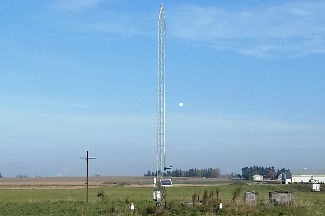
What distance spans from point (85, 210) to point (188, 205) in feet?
21.2

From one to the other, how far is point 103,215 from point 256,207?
9893 mm

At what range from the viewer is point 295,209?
37719 mm

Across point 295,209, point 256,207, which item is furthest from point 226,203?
point 295,209

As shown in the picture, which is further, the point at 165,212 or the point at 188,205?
the point at 188,205

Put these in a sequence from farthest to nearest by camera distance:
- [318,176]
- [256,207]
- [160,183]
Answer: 1. [318,176]
2. [160,183]
3. [256,207]

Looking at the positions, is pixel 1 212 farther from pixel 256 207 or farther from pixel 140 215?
pixel 256 207

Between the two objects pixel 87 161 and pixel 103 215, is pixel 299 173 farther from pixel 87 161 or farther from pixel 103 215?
pixel 103 215

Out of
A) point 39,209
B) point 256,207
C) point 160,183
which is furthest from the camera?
point 160,183

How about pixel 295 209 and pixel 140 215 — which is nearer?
pixel 140 215

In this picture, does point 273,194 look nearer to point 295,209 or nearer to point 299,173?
point 295,209

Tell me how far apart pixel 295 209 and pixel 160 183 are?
10.5 m

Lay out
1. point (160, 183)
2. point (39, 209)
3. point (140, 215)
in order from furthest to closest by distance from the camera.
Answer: point (160, 183)
point (39, 209)
point (140, 215)

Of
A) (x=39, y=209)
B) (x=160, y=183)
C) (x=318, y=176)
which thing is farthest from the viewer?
(x=318, y=176)

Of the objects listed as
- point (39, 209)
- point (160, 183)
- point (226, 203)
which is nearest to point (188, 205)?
point (226, 203)
